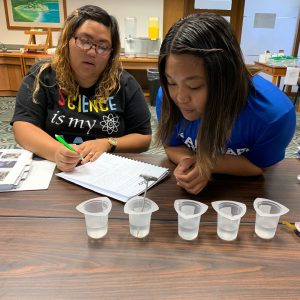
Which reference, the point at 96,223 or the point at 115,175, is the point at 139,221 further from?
the point at 115,175

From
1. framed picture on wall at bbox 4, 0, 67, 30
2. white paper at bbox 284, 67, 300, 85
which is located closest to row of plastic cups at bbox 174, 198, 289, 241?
white paper at bbox 284, 67, 300, 85

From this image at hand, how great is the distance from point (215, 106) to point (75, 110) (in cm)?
70

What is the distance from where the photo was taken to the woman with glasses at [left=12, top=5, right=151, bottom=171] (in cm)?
123

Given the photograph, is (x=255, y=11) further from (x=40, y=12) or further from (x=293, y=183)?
(x=293, y=183)

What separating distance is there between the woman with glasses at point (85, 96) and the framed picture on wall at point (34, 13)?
3.75m

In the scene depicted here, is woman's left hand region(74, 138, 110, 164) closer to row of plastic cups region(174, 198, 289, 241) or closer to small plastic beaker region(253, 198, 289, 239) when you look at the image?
row of plastic cups region(174, 198, 289, 241)

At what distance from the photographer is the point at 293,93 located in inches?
216

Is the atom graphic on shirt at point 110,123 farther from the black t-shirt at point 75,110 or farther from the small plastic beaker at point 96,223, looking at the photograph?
the small plastic beaker at point 96,223

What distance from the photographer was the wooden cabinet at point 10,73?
4.40 meters

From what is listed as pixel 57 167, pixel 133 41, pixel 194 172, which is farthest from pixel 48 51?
pixel 194 172

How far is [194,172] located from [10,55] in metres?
4.32

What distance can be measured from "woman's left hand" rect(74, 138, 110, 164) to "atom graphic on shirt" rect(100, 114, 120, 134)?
153mm

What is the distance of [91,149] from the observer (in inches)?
43.8

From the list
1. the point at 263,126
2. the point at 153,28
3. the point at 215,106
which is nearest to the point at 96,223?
the point at 215,106
